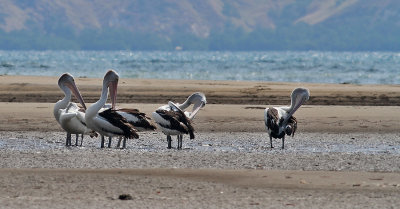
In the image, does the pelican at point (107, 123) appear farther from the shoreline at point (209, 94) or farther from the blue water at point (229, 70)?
the blue water at point (229, 70)

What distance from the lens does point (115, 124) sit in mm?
16266

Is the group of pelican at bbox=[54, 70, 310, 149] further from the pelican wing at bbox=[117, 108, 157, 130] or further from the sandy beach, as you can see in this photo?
the sandy beach

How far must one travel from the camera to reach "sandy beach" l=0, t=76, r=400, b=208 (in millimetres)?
10602

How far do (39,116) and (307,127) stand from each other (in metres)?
5.73

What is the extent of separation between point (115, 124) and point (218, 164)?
333cm

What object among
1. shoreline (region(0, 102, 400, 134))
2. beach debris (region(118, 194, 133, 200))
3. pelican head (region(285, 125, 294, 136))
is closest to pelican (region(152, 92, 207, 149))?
pelican head (region(285, 125, 294, 136))

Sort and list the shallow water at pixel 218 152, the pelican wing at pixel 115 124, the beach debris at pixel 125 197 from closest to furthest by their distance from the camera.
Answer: the beach debris at pixel 125 197 < the shallow water at pixel 218 152 < the pelican wing at pixel 115 124

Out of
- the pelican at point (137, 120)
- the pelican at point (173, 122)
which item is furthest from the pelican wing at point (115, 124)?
the pelican at point (173, 122)

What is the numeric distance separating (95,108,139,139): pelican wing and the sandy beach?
1.05 ft

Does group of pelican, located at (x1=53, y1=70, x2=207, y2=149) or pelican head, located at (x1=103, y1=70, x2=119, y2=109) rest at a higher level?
pelican head, located at (x1=103, y1=70, x2=119, y2=109)

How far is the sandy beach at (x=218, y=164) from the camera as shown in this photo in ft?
34.8

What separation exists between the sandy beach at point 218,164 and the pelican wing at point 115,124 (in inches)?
12.6

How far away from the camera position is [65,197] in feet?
34.8

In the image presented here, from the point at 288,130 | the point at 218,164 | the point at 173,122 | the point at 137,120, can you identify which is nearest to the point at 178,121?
the point at 173,122
